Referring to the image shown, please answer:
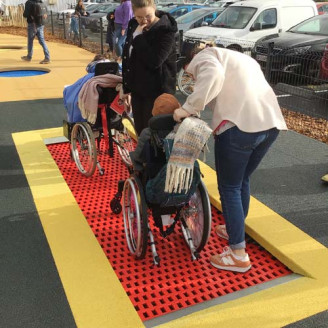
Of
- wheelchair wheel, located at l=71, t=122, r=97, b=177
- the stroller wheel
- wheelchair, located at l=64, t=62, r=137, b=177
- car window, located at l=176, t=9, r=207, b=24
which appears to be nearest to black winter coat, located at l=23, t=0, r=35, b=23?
car window, located at l=176, t=9, r=207, b=24

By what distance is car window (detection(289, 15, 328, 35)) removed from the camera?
9.23 m

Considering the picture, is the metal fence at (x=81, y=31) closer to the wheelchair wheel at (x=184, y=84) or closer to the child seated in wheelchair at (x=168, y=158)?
the wheelchair wheel at (x=184, y=84)

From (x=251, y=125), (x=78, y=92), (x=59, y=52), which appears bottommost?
(x=59, y=52)

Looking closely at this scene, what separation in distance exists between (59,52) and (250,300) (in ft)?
40.6

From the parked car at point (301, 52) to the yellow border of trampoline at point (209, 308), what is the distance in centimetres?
383

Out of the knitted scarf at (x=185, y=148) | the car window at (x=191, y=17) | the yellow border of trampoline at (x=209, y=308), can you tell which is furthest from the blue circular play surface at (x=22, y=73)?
the knitted scarf at (x=185, y=148)

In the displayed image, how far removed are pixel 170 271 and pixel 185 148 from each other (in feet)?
3.17

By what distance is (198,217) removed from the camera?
299 cm

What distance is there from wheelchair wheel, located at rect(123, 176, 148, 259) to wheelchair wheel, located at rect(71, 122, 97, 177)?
1060 mm

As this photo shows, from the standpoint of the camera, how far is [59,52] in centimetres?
1338

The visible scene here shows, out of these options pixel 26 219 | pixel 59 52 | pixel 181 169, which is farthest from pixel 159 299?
pixel 59 52

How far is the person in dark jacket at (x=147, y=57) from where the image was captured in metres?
3.40

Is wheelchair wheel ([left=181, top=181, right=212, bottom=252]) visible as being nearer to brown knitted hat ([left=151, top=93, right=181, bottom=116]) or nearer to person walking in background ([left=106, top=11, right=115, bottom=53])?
brown knitted hat ([left=151, top=93, right=181, bottom=116])

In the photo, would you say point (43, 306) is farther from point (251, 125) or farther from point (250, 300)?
point (251, 125)
